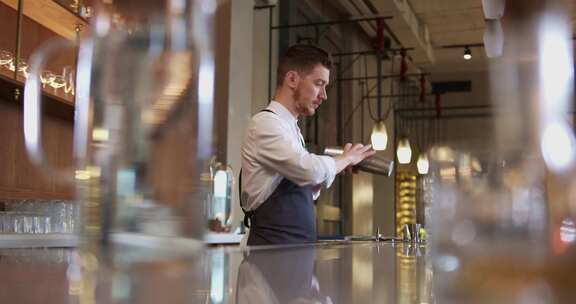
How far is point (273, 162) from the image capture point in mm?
1958

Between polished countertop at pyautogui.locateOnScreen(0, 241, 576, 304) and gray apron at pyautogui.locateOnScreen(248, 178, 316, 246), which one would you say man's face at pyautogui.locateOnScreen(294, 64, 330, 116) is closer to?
gray apron at pyautogui.locateOnScreen(248, 178, 316, 246)

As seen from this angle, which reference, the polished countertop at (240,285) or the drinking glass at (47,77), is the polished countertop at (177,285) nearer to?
the polished countertop at (240,285)

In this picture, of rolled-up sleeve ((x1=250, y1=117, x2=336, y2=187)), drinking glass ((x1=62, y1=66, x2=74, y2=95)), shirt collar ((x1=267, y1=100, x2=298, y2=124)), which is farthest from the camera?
drinking glass ((x1=62, y1=66, x2=74, y2=95))

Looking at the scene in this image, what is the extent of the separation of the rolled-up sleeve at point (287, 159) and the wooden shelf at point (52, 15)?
4.83 feet

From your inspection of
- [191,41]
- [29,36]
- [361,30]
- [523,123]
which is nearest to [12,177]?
[29,36]

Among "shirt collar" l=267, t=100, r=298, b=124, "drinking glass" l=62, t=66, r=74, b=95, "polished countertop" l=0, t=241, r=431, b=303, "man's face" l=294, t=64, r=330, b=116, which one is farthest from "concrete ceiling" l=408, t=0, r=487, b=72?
"polished countertop" l=0, t=241, r=431, b=303

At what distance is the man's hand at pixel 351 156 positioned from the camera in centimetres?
207

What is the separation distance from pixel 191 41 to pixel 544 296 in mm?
253

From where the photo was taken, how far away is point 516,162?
0.29 meters

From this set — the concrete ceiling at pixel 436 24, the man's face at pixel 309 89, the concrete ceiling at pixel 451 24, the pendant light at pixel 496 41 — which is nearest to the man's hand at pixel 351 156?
the man's face at pixel 309 89

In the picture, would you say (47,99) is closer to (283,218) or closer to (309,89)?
(309,89)

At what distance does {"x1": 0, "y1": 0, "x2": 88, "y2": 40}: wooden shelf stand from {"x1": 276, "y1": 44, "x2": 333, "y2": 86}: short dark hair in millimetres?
1204

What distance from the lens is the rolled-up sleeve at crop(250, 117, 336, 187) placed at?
1.93 metres

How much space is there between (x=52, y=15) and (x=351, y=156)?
1858mm
